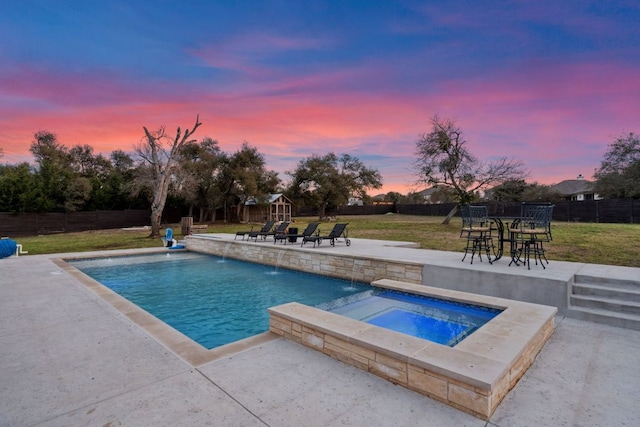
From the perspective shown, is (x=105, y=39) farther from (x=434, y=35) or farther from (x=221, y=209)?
(x=221, y=209)

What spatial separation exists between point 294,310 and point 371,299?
2.10 meters

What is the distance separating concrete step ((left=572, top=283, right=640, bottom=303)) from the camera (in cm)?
455

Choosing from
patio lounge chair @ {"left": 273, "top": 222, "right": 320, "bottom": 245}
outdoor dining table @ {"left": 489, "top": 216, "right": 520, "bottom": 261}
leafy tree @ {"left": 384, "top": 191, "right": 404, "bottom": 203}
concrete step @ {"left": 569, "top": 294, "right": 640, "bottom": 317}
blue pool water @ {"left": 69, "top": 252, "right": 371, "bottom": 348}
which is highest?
leafy tree @ {"left": 384, "top": 191, "right": 404, "bottom": 203}

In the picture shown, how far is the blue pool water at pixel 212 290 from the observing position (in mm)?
5082

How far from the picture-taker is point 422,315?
461cm

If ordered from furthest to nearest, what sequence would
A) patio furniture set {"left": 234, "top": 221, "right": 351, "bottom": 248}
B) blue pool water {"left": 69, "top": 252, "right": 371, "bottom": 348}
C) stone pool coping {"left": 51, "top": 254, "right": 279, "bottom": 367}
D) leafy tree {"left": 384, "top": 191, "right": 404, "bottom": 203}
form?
leafy tree {"left": 384, "top": 191, "right": 404, "bottom": 203} < patio furniture set {"left": 234, "top": 221, "right": 351, "bottom": 248} < blue pool water {"left": 69, "top": 252, "right": 371, "bottom": 348} < stone pool coping {"left": 51, "top": 254, "right": 279, "bottom": 367}

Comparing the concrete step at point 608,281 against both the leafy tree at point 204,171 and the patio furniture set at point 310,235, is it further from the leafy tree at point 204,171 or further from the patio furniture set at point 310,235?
the leafy tree at point 204,171

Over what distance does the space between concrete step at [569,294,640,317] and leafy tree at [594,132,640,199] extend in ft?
98.0

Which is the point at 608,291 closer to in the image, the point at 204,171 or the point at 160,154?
the point at 160,154

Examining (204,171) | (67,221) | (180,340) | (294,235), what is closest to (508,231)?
(180,340)

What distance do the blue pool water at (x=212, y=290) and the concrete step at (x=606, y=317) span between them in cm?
369

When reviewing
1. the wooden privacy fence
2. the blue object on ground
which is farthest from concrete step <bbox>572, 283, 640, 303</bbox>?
the wooden privacy fence

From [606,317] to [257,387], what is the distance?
15.4ft

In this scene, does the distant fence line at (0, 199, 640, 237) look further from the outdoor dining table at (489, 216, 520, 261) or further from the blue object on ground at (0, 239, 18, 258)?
the outdoor dining table at (489, 216, 520, 261)
